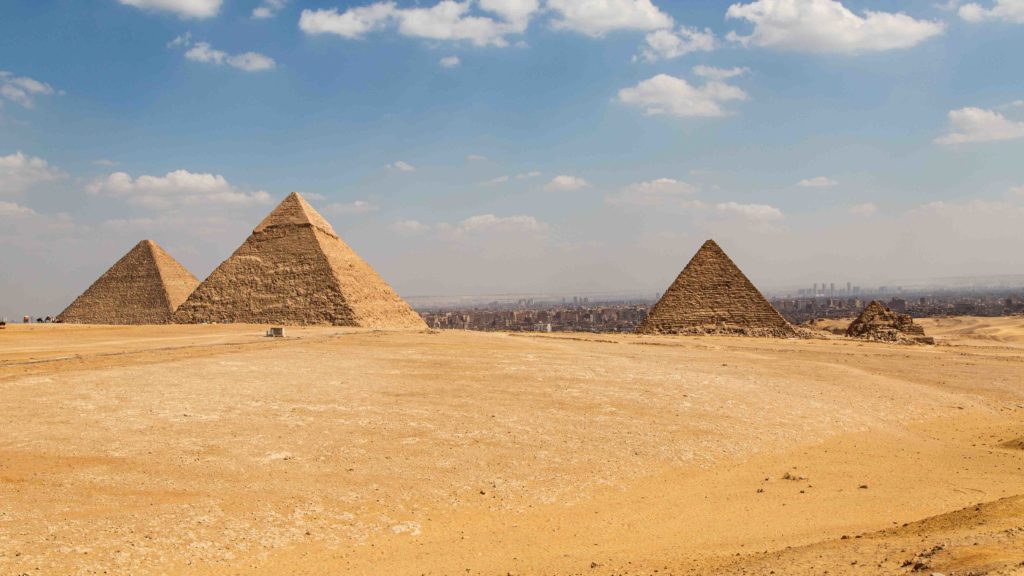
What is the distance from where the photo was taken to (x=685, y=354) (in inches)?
917

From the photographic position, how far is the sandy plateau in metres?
5.87

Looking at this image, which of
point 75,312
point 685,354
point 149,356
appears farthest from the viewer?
point 75,312

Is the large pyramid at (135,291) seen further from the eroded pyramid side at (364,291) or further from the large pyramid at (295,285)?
the eroded pyramid side at (364,291)

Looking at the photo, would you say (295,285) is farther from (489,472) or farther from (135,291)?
(489,472)

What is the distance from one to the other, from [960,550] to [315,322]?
3591cm

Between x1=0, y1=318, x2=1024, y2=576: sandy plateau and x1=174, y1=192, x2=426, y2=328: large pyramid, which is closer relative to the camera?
x1=0, y1=318, x2=1024, y2=576: sandy plateau

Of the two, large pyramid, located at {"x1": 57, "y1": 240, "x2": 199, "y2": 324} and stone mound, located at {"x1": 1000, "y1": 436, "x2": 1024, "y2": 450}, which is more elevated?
large pyramid, located at {"x1": 57, "y1": 240, "x2": 199, "y2": 324}

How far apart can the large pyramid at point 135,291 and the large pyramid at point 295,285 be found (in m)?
11.1

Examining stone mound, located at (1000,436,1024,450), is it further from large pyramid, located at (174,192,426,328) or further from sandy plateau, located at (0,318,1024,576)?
large pyramid, located at (174,192,426,328)

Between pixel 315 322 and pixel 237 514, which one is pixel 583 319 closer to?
pixel 315 322

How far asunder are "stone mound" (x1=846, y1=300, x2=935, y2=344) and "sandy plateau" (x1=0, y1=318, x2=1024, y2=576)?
69.9 feet

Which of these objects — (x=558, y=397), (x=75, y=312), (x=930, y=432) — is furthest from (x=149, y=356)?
(x=75, y=312)

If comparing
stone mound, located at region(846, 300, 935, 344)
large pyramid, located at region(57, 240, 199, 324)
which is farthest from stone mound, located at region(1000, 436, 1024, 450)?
large pyramid, located at region(57, 240, 199, 324)

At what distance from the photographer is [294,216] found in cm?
4350
